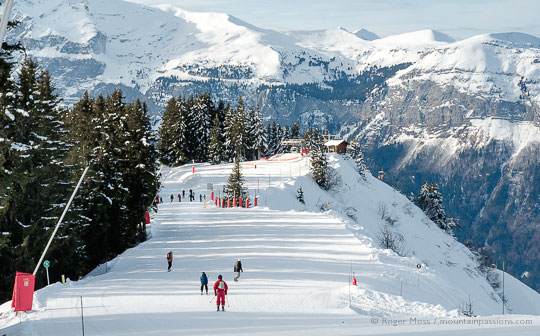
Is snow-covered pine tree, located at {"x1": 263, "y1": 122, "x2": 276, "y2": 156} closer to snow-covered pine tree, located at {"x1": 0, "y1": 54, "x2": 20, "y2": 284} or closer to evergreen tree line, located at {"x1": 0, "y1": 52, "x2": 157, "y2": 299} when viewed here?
evergreen tree line, located at {"x1": 0, "y1": 52, "x2": 157, "y2": 299}

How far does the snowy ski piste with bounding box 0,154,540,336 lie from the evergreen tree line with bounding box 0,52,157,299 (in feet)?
8.67

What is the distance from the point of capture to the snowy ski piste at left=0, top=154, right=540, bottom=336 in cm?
1858

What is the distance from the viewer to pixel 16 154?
90.6ft

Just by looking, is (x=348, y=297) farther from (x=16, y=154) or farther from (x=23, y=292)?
(x=16, y=154)

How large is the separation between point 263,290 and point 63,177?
14.0m

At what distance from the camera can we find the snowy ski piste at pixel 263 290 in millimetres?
18578

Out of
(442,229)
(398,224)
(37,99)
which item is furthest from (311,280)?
(442,229)

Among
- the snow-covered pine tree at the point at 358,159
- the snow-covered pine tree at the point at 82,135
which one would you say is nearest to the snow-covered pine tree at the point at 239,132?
the snow-covered pine tree at the point at 358,159

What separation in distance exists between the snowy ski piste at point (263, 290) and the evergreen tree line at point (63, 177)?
2.64m

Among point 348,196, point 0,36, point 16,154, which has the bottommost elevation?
point 348,196

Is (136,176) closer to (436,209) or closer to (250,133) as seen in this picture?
(436,209)

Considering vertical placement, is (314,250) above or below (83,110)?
below

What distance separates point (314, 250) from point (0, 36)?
2638 centimetres

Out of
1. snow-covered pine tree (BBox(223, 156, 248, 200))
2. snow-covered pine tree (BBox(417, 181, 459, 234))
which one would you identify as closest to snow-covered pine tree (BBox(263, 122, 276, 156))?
snow-covered pine tree (BBox(417, 181, 459, 234))
